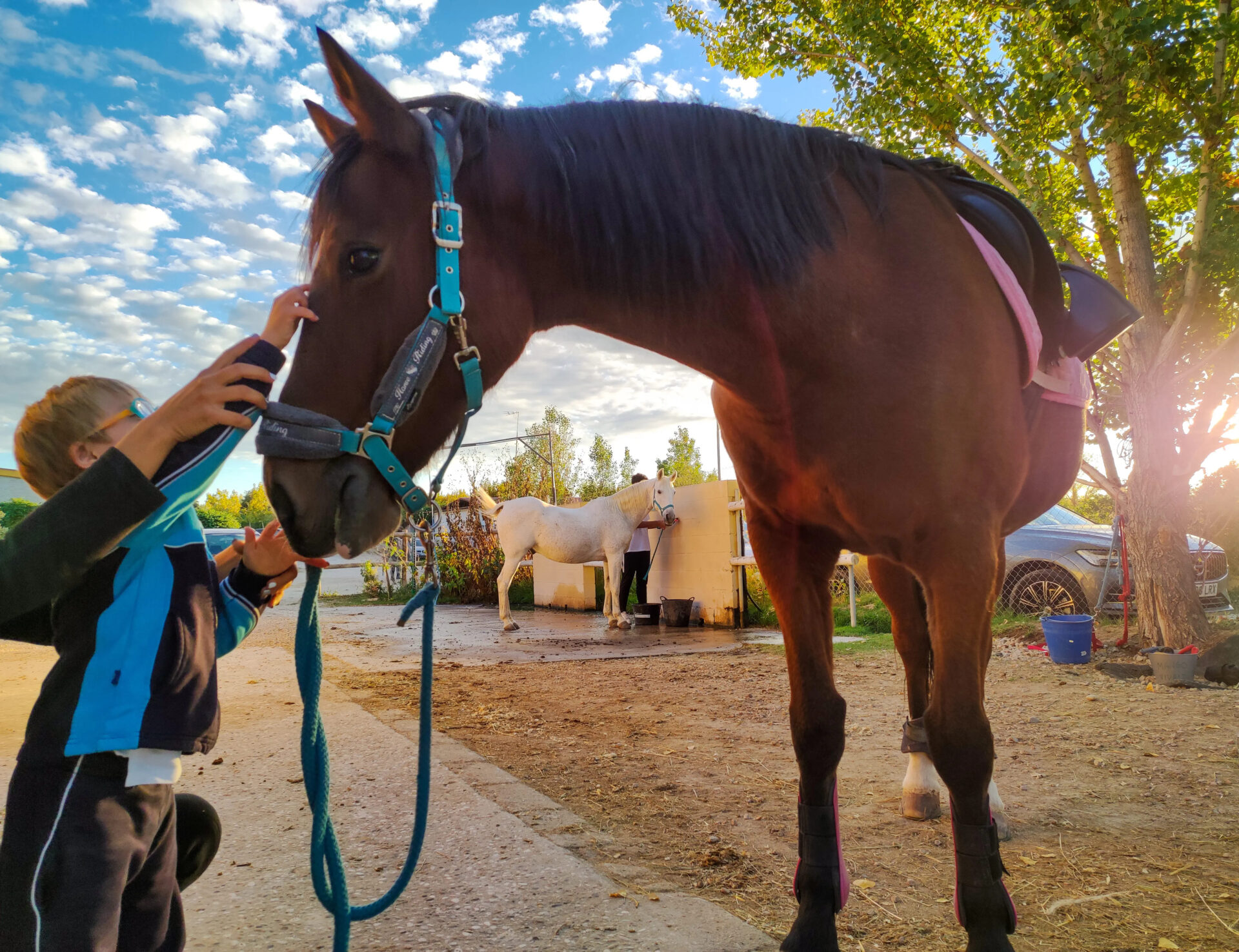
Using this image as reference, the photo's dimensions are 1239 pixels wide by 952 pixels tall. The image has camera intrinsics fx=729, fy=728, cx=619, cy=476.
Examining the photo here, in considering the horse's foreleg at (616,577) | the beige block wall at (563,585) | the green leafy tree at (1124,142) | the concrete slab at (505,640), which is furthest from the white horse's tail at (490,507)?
the green leafy tree at (1124,142)

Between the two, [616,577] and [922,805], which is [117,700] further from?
[616,577]

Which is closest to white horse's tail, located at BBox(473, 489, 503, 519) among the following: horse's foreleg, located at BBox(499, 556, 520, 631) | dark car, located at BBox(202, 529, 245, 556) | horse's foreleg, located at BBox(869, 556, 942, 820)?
horse's foreleg, located at BBox(499, 556, 520, 631)

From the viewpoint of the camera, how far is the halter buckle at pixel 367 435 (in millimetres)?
1311

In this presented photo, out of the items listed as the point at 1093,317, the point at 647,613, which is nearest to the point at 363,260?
the point at 1093,317

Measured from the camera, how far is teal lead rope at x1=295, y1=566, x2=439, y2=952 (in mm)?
1254

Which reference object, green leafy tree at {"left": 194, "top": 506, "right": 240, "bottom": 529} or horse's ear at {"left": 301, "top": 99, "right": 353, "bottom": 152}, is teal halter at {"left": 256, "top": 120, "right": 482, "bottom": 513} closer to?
horse's ear at {"left": 301, "top": 99, "right": 353, "bottom": 152}

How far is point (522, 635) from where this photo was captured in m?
8.93

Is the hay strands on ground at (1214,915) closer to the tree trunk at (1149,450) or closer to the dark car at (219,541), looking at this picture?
the dark car at (219,541)

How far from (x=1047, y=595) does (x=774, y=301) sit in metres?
7.93

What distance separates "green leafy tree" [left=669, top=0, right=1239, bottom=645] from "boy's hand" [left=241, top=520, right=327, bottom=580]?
18.5 feet

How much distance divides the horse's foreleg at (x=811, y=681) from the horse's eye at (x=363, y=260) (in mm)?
1180

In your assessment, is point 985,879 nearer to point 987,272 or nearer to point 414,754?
point 987,272

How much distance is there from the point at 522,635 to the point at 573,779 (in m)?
5.97

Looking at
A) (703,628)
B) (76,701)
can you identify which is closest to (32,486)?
(76,701)
